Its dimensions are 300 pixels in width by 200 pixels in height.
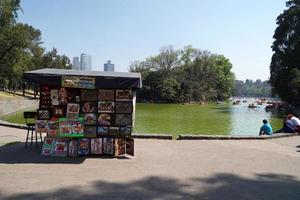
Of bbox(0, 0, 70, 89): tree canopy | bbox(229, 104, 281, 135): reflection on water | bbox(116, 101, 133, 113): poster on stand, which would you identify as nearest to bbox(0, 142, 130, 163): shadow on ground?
bbox(116, 101, 133, 113): poster on stand

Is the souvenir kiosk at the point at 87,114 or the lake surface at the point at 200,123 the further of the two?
the lake surface at the point at 200,123

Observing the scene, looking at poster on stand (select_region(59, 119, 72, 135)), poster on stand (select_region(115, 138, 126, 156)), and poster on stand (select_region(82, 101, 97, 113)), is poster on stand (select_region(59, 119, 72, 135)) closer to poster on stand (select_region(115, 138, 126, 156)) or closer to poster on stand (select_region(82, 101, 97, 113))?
poster on stand (select_region(82, 101, 97, 113))

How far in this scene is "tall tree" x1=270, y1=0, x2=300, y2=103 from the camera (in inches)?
2452

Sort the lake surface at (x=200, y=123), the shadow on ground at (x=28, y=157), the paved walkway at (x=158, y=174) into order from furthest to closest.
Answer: the lake surface at (x=200, y=123)
the shadow on ground at (x=28, y=157)
the paved walkway at (x=158, y=174)

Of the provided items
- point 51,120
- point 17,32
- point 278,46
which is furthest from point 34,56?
point 51,120

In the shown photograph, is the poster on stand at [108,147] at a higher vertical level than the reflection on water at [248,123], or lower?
higher

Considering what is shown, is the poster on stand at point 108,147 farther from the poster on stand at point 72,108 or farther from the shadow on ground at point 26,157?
the poster on stand at point 72,108

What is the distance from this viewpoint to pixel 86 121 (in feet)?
40.8

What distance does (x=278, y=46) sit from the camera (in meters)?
70.4

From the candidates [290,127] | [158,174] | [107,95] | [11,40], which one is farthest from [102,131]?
[11,40]

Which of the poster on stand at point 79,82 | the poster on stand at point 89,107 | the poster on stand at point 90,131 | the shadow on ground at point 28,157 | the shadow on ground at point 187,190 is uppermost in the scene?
the poster on stand at point 79,82

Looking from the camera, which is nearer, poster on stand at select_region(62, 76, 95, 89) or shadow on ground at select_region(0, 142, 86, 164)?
shadow on ground at select_region(0, 142, 86, 164)

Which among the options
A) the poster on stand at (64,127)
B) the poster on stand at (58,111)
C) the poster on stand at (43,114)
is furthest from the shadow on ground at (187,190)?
the poster on stand at (43,114)

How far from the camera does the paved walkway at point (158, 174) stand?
8.44m
